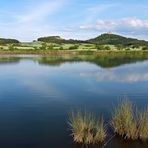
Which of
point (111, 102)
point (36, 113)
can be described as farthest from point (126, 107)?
point (111, 102)

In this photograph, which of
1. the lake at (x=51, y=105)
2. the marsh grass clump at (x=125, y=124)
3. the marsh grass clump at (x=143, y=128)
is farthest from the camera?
the lake at (x=51, y=105)

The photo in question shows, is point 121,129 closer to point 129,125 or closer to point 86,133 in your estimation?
point 129,125

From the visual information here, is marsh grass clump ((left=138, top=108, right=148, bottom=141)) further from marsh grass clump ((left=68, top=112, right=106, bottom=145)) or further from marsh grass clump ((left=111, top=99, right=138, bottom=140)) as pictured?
marsh grass clump ((left=68, top=112, right=106, bottom=145))

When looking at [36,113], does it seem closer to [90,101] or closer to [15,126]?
[15,126]

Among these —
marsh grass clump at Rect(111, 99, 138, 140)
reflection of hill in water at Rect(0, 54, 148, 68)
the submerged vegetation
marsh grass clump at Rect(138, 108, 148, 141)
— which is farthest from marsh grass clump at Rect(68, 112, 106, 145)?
reflection of hill in water at Rect(0, 54, 148, 68)

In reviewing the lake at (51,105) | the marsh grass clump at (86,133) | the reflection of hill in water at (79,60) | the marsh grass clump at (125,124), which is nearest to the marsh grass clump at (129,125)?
the marsh grass clump at (125,124)

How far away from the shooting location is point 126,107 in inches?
434

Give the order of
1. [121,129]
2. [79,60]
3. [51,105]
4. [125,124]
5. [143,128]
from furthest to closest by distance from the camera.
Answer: [79,60] < [51,105] < [121,129] < [125,124] < [143,128]

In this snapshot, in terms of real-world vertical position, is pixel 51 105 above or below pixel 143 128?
below

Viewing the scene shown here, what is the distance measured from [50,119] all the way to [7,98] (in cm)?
551

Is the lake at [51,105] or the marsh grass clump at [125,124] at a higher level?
the marsh grass clump at [125,124]

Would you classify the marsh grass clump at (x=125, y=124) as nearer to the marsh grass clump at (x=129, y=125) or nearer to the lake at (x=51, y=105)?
the marsh grass clump at (x=129, y=125)

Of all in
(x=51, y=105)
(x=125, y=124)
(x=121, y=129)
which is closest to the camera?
(x=125, y=124)

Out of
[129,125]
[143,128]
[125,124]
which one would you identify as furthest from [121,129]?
[143,128]
